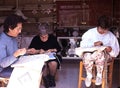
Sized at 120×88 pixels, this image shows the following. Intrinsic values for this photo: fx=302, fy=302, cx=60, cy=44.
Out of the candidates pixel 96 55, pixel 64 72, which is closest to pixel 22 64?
pixel 96 55

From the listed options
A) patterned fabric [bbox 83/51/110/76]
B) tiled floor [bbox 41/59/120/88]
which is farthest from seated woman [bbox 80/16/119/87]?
tiled floor [bbox 41/59/120/88]

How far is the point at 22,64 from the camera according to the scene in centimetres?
286

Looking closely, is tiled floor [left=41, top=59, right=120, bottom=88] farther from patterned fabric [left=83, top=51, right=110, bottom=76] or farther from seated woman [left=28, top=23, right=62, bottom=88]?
patterned fabric [left=83, top=51, right=110, bottom=76]

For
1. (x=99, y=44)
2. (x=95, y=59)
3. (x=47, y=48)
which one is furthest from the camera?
(x=47, y=48)

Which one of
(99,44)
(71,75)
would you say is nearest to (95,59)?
(99,44)

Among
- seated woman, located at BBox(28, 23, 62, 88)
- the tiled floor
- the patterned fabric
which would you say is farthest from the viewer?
the tiled floor

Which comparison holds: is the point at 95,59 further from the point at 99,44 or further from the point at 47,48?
the point at 47,48

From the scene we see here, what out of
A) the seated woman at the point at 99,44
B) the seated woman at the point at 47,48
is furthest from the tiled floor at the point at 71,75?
the seated woman at the point at 99,44

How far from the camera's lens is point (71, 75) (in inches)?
Result: 229

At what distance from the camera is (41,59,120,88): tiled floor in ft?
16.8

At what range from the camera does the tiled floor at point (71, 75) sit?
5.11m

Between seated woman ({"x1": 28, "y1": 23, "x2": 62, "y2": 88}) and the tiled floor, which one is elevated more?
seated woman ({"x1": 28, "y1": 23, "x2": 62, "y2": 88})

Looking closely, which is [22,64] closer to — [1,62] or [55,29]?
[1,62]

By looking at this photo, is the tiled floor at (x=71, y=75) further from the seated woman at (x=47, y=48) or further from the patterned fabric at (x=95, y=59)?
the patterned fabric at (x=95, y=59)
